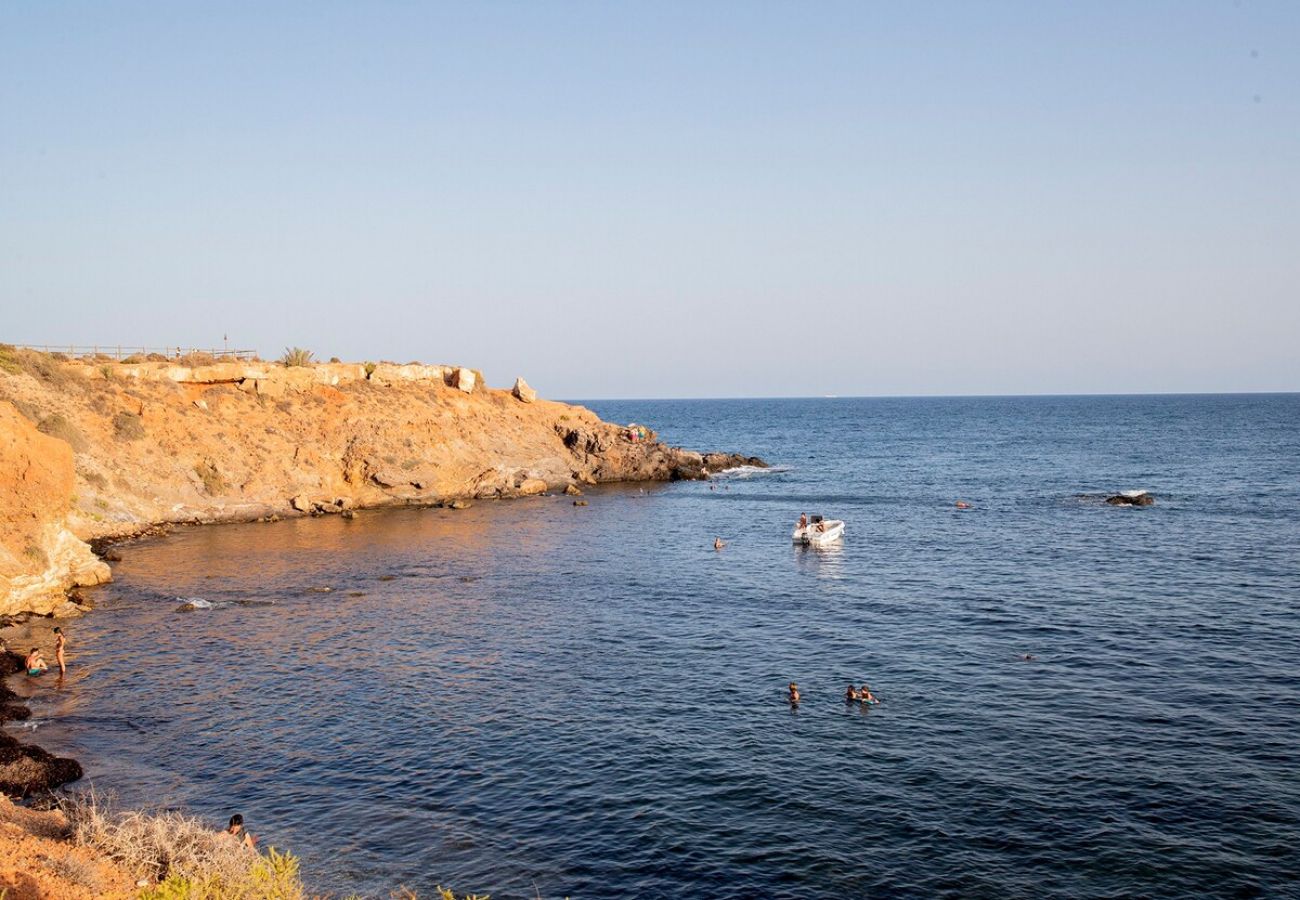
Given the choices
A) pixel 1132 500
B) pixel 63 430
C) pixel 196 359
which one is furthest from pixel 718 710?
pixel 196 359

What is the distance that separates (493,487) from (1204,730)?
66.8 meters

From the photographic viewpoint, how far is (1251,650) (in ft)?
117

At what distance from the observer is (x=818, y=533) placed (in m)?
61.8

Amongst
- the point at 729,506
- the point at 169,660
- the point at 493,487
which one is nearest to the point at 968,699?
the point at 169,660

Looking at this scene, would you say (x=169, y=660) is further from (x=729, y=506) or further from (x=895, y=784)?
(x=729, y=506)

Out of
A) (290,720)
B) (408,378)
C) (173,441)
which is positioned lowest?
(290,720)

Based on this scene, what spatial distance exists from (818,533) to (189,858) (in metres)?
48.5

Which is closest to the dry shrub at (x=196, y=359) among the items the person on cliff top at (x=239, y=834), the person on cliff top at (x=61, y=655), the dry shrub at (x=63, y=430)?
the dry shrub at (x=63, y=430)

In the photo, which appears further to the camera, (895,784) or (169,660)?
(169,660)

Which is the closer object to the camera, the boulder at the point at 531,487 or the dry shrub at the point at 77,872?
the dry shrub at the point at 77,872

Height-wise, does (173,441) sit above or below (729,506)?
above

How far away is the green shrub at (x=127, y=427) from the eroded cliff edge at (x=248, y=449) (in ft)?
0.35

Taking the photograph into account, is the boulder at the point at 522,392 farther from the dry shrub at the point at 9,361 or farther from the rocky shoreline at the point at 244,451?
the dry shrub at the point at 9,361

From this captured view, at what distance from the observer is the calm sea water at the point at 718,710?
2172 centimetres
